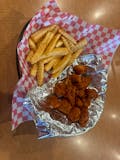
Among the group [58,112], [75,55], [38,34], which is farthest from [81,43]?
[58,112]

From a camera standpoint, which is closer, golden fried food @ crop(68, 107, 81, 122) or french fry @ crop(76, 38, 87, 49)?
golden fried food @ crop(68, 107, 81, 122)

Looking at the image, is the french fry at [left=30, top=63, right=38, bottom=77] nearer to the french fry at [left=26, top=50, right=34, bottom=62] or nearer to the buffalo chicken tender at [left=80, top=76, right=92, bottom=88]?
the french fry at [left=26, top=50, right=34, bottom=62]

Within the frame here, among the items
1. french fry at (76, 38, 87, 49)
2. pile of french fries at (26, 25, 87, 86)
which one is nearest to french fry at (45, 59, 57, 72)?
pile of french fries at (26, 25, 87, 86)

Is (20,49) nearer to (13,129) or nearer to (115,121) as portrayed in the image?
(13,129)

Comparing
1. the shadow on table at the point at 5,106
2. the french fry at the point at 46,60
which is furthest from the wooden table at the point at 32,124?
the french fry at the point at 46,60

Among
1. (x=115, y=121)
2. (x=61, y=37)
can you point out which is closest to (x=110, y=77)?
(x=115, y=121)

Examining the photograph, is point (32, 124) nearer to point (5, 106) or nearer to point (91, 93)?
point (5, 106)
